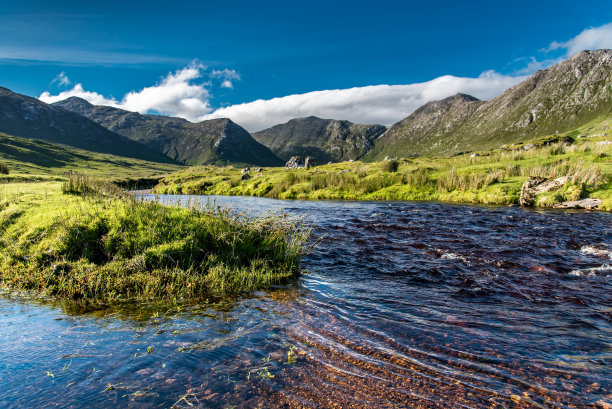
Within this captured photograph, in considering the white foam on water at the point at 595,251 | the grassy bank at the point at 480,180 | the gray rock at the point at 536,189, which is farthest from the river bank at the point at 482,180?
the white foam on water at the point at 595,251

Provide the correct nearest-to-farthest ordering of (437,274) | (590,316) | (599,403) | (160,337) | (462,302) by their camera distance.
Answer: (599,403), (160,337), (590,316), (462,302), (437,274)

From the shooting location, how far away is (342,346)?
505cm

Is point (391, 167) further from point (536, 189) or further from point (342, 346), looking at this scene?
point (342, 346)

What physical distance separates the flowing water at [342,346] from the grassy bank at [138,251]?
63cm

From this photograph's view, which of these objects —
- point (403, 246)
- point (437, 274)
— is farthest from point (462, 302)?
point (403, 246)

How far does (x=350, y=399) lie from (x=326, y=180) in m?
37.2

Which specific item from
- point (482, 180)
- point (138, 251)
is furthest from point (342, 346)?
point (482, 180)

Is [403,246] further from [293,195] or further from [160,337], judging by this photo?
[293,195]

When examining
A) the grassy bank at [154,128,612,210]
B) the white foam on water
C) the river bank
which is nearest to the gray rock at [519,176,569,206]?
the river bank

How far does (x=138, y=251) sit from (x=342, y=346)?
570 cm

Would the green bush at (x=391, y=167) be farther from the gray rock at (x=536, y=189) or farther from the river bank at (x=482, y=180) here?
the gray rock at (x=536, y=189)

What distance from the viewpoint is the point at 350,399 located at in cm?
379

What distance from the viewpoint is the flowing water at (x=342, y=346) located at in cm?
384

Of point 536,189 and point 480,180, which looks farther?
point 480,180
